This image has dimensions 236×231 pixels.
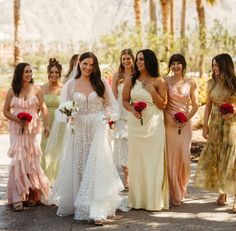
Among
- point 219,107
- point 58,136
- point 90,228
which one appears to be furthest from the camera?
point 58,136

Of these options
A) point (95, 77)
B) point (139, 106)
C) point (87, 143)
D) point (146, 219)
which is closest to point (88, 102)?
point (95, 77)

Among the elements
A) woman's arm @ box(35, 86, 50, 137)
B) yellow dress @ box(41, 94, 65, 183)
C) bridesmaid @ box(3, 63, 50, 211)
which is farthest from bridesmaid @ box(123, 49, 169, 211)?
yellow dress @ box(41, 94, 65, 183)

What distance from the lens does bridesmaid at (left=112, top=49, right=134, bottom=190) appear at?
988cm

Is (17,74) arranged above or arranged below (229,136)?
above

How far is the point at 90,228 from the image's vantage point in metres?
7.49

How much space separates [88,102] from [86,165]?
84 cm

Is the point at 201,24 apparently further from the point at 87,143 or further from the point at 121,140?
the point at 87,143

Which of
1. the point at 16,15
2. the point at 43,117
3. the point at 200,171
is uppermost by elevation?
the point at 16,15

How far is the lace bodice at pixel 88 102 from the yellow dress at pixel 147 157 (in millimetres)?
652

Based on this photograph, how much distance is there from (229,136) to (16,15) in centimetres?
2024

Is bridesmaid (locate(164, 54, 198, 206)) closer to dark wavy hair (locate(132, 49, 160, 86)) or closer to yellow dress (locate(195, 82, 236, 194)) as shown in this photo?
yellow dress (locate(195, 82, 236, 194))

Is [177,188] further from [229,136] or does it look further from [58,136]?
[58,136]

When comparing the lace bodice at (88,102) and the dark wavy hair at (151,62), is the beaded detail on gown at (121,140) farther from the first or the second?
the lace bodice at (88,102)

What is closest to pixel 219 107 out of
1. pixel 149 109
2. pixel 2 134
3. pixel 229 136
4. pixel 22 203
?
pixel 229 136
